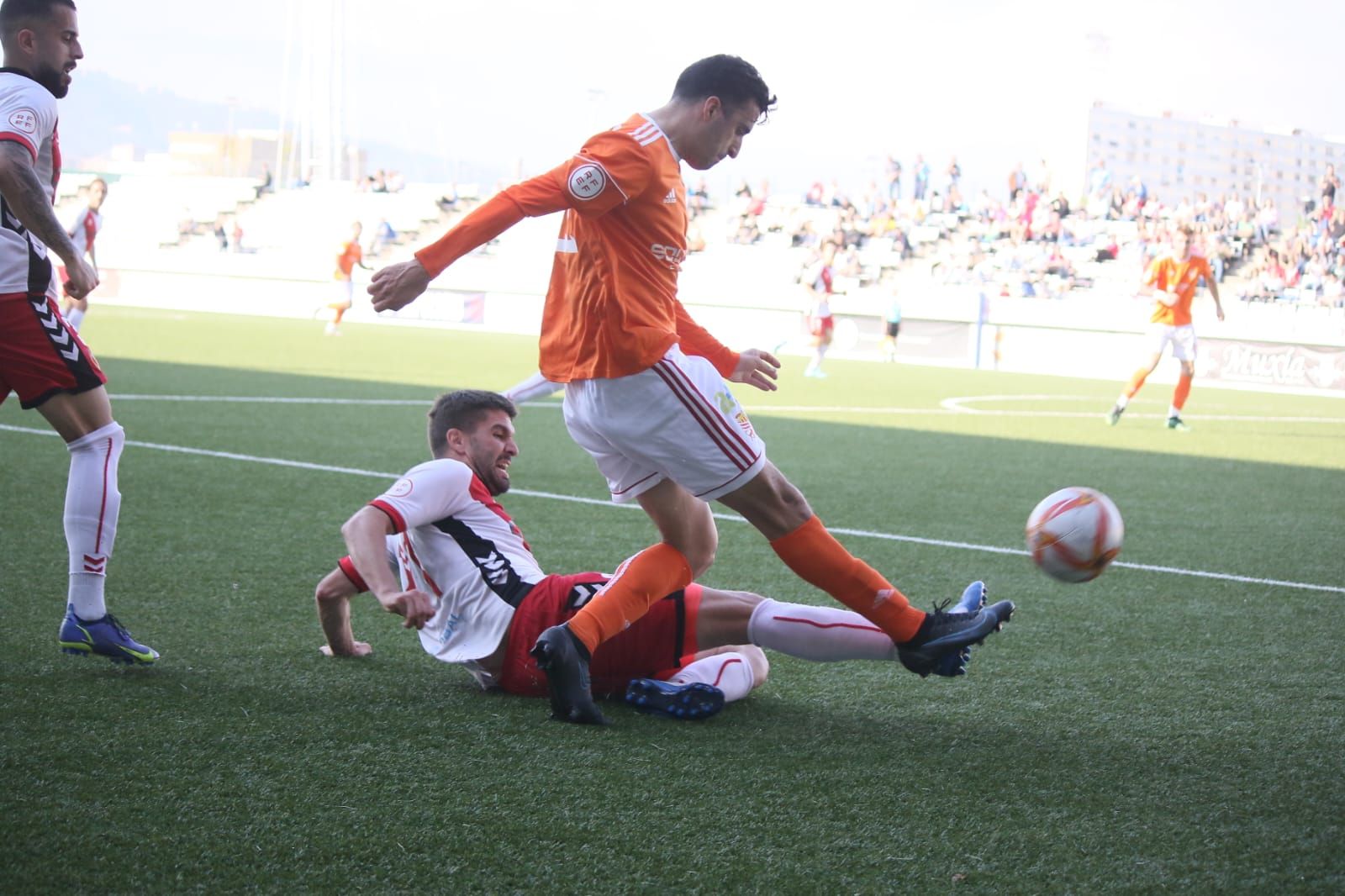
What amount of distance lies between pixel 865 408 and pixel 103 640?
11428 mm

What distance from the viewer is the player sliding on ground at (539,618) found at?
364cm

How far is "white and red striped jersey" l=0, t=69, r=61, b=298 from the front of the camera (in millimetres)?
3699

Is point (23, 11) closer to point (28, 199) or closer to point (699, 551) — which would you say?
point (28, 199)

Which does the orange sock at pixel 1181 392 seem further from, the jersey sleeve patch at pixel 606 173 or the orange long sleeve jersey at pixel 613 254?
the jersey sleeve patch at pixel 606 173

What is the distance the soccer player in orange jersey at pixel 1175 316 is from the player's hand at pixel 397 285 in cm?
1156

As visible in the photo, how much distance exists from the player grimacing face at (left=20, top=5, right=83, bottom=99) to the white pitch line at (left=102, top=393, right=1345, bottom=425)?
8.09 meters

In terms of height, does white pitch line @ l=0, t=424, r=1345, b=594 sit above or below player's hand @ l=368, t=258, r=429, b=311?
below

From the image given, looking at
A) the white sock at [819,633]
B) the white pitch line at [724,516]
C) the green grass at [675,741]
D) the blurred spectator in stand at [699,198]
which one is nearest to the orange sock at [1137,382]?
the green grass at [675,741]

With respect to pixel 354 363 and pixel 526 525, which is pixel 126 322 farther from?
pixel 526 525

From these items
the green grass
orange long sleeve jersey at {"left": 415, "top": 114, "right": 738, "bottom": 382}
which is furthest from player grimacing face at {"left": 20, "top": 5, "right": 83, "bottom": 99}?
the green grass

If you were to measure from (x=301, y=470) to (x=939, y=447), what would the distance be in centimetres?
524

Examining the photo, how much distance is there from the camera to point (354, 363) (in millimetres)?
17672

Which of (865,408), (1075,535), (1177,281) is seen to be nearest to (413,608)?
(1075,535)

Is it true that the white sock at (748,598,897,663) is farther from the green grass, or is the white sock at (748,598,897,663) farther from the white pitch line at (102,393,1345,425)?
the white pitch line at (102,393,1345,425)
